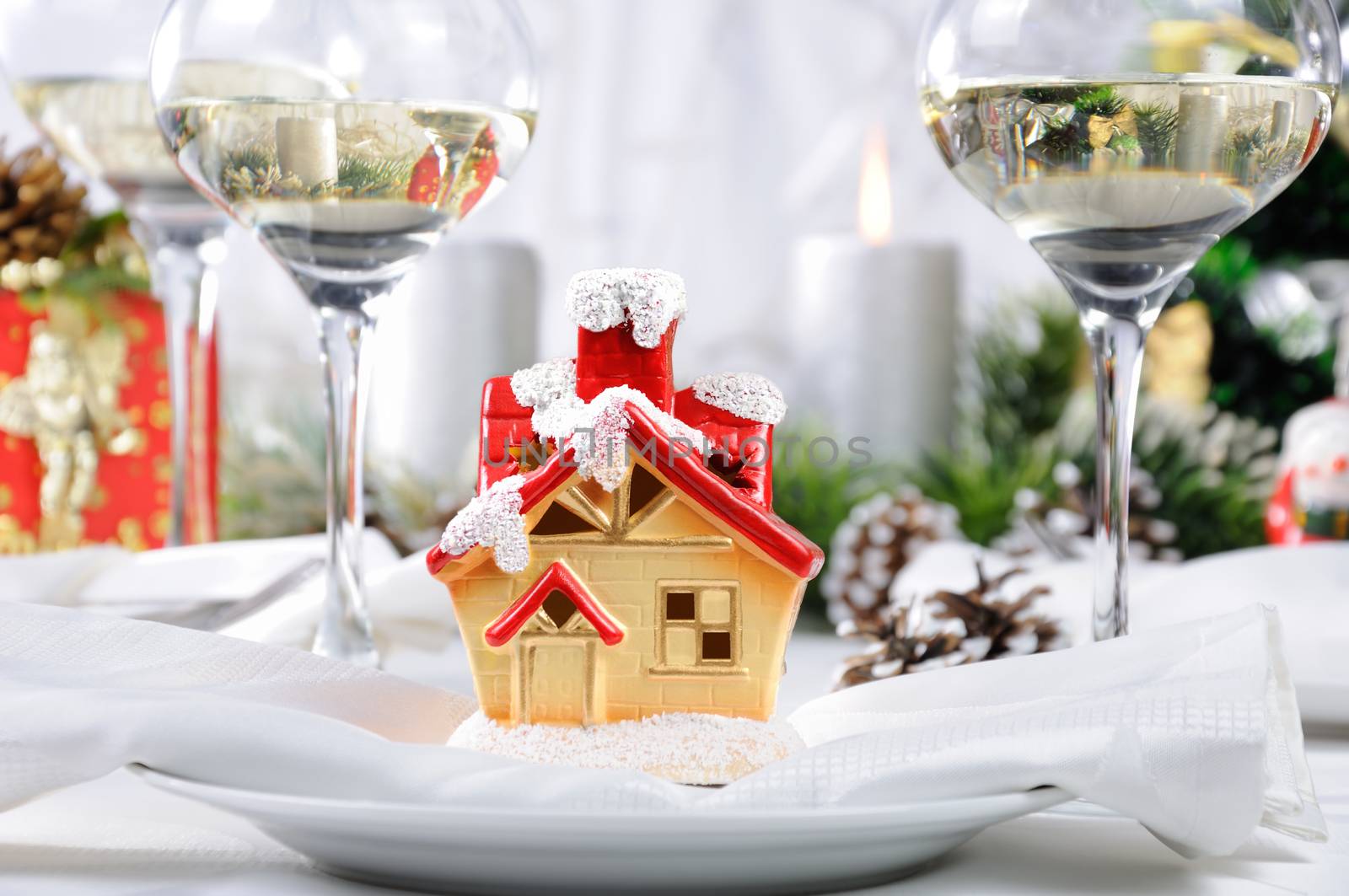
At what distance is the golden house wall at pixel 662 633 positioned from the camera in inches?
14.2

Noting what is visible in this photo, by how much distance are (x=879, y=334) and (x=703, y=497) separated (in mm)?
625

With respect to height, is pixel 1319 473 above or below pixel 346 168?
below

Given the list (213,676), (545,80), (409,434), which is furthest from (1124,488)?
(545,80)

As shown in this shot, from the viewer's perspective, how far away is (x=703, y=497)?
355mm

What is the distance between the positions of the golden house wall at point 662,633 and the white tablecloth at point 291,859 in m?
0.07

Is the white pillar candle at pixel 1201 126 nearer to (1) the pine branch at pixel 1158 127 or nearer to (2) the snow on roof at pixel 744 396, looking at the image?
(1) the pine branch at pixel 1158 127

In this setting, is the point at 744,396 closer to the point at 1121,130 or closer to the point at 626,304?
the point at 626,304

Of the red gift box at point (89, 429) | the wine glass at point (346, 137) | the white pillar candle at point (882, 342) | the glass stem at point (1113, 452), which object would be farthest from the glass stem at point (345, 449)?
the white pillar candle at point (882, 342)

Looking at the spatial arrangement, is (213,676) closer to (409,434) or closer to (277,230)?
(277,230)

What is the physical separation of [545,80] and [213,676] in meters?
1.31

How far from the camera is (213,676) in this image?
1.31 feet

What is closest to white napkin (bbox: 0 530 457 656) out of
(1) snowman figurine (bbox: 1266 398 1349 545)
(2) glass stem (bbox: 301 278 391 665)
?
(2) glass stem (bbox: 301 278 391 665)

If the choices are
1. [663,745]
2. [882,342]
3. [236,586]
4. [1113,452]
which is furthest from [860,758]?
[882,342]

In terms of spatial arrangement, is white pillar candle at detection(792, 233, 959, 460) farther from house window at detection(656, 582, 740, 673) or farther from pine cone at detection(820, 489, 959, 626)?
house window at detection(656, 582, 740, 673)
